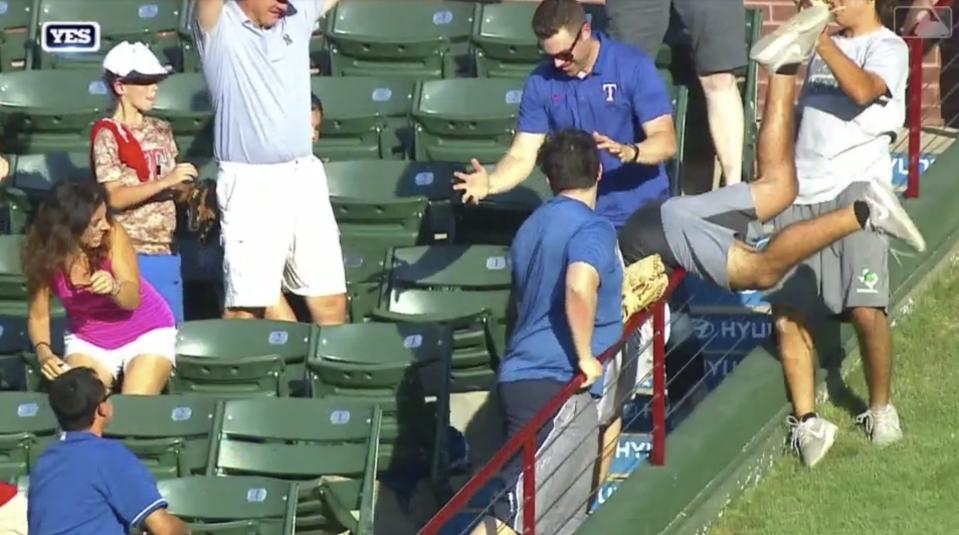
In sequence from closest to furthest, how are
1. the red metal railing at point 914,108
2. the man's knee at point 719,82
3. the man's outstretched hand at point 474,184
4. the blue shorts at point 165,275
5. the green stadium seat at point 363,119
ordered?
the man's outstretched hand at point 474,184 < the red metal railing at point 914,108 < the blue shorts at point 165,275 < the man's knee at point 719,82 < the green stadium seat at point 363,119

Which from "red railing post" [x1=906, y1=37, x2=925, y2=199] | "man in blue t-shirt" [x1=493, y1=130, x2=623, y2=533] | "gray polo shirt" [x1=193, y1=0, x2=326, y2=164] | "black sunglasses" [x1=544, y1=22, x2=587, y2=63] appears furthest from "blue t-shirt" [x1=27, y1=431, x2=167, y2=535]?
"red railing post" [x1=906, y1=37, x2=925, y2=199]

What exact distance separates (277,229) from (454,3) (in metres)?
2.95

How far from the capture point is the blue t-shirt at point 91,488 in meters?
7.48

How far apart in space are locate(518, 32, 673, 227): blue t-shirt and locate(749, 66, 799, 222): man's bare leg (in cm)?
75

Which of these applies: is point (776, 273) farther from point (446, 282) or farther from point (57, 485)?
point (57, 485)

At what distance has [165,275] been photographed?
9.93 meters

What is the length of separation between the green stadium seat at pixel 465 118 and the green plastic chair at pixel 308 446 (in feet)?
7.96

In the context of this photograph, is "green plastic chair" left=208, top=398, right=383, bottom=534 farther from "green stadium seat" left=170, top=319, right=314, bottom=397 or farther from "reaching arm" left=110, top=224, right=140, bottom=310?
"reaching arm" left=110, top=224, right=140, bottom=310

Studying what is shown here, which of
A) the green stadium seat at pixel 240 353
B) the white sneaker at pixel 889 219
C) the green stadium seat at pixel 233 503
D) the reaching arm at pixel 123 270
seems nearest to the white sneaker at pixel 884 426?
→ the white sneaker at pixel 889 219

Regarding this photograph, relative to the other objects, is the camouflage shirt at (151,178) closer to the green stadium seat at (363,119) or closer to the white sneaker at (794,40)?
the green stadium seat at (363,119)

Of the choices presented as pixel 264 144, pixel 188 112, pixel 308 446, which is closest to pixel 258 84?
pixel 264 144

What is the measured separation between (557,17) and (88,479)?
2.75 metres

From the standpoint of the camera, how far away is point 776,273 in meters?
8.59

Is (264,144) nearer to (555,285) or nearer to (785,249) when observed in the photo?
(555,285)
